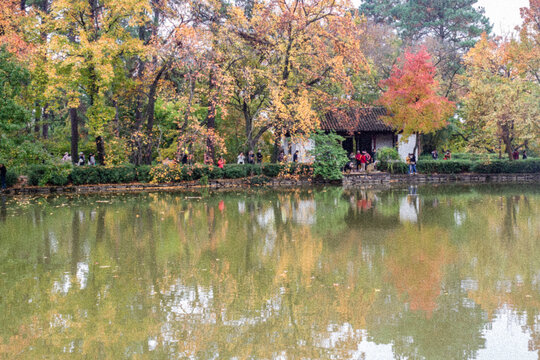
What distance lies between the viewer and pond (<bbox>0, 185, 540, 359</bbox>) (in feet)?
20.1

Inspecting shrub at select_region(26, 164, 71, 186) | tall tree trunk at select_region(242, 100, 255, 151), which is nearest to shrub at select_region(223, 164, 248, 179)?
tall tree trunk at select_region(242, 100, 255, 151)

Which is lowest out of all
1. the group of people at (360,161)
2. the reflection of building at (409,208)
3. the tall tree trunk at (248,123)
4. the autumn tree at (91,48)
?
the reflection of building at (409,208)

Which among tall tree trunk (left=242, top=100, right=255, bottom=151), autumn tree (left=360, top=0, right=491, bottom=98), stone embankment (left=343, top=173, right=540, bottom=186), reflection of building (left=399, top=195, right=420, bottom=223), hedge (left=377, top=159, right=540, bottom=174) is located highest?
autumn tree (left=360, top=0, right=491, bottom=98)

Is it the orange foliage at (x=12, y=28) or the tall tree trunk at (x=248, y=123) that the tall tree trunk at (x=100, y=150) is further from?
the tall tree trunk at (x=248, y=123)

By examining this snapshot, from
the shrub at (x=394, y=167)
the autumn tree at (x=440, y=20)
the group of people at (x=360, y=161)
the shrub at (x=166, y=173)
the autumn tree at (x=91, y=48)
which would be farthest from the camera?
the autumn tree at (x=440, y=20)

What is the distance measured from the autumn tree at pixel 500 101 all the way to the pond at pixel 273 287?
17.5 metres

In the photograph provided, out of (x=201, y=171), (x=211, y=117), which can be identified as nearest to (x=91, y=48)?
(x=211, y=117)

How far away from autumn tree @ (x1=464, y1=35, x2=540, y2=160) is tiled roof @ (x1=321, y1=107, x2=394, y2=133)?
5.71 m

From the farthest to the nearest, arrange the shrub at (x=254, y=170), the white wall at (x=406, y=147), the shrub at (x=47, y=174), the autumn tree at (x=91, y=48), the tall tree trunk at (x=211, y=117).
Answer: the white wall at (x=406, y=147) → the shrub at (x=254, y=170) → the shrub at (x=47, y=174) → the tall tree trunk at (x=211, y=117) → the autumn tree at (x=91, y=48)

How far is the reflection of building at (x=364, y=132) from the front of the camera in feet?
123

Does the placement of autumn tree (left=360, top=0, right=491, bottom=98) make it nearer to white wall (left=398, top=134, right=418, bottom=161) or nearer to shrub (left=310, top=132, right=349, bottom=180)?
white wall (left=398, top=134, right=418, bottom=161)

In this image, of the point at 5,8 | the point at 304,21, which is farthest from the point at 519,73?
the point at 5,8

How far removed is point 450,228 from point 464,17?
43655mm

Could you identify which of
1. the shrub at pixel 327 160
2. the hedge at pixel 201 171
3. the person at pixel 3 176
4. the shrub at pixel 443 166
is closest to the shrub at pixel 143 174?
the hedge at pixel 201 171
